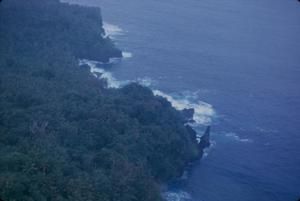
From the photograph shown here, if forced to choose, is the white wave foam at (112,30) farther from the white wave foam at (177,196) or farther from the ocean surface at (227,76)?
the white wave foam at (177,196)

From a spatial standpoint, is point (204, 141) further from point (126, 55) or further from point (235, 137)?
point (126, 55)

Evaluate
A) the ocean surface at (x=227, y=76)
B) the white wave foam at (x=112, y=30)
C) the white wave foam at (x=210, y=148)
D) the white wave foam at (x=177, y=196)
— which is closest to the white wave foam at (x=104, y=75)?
the ocean surface at (x=227, y=76)

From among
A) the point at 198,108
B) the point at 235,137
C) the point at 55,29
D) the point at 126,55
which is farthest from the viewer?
the point at 126,55

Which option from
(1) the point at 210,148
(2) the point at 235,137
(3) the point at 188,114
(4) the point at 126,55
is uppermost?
(4) the point at 126,55

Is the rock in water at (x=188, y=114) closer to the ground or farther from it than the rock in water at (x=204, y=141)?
farther from it

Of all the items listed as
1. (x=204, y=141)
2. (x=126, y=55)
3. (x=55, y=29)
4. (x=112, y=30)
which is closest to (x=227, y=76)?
(x=126, y=55)
